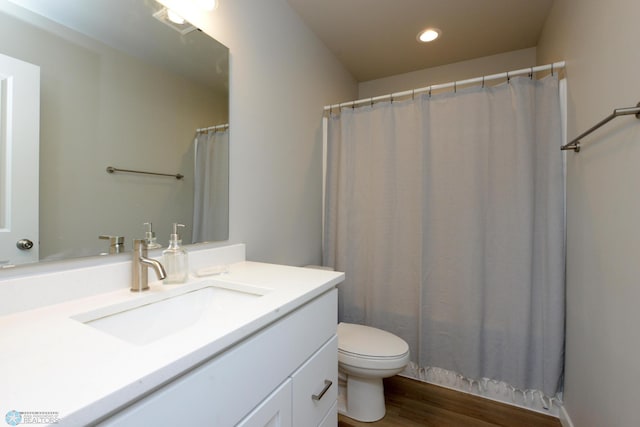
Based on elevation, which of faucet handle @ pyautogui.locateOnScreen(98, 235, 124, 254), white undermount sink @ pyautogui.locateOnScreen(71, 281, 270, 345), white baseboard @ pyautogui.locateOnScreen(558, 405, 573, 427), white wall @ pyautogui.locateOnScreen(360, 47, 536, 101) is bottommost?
white baseboard @ pyautogui.locateOnScreen(558, 405, 573, 427)

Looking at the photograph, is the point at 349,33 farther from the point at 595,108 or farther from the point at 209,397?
the point at 209,397

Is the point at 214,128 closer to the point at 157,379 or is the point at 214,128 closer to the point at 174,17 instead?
the point at 174,17

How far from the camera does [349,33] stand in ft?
6.86

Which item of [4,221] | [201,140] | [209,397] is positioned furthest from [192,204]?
[209,397]

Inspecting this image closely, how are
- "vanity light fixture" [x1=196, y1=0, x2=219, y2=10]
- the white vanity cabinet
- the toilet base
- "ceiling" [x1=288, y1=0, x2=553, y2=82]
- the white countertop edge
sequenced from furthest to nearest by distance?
1. "ceiling" [x1=288, y1=0, x2=553, y2=82]
2. the toilet base
3. "vanity light fixture" [x1=196, y1=0, x2=219, y2=10]
4. the white vanity cabinet
5. the white countertop edge

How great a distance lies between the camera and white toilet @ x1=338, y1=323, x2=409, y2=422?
1460 millimetres

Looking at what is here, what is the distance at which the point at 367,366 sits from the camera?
4.78 ft

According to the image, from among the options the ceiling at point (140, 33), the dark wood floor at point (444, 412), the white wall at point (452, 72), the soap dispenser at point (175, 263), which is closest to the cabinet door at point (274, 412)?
the soap dispenser at point (175, 263)

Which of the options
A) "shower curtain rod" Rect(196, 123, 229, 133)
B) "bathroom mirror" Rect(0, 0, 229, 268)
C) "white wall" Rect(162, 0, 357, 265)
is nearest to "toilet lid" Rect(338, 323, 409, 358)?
"white wall" Rect(162, 0, 357, 265)

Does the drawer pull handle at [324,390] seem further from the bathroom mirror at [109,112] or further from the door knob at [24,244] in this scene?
the door knob at [24,244]

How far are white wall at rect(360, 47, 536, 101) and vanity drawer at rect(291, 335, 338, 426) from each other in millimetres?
2411

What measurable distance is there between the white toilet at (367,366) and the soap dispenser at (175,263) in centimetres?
93

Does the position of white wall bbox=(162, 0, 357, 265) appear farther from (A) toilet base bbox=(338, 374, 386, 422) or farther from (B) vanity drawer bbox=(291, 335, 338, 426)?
(A) toilet base bbox=(338, 374, 386, 422)

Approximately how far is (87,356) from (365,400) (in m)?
1.44
